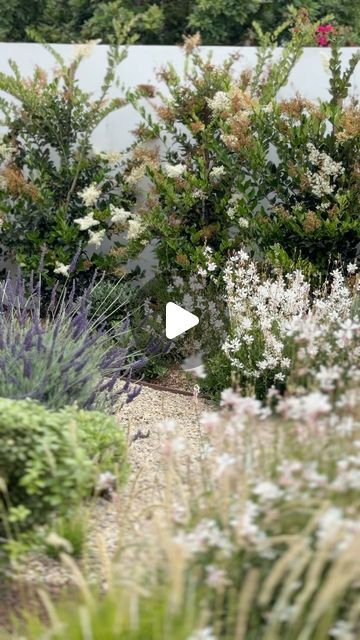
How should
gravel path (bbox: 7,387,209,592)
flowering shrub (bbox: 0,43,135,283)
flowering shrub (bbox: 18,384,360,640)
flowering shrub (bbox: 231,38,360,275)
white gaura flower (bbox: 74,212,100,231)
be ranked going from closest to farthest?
flowering shrub (bbox: 18,384,360,640), gravel path (bbox: 7,387,209,592), flowering shrub (bbox: 231,38,360,275), white gaura flower (bbox: 74,212,100,231), flowering shrub (bbox: 0,43,135,283)

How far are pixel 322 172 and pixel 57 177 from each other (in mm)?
2221

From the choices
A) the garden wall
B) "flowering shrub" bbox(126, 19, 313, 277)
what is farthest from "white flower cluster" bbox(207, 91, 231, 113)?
the garden wall

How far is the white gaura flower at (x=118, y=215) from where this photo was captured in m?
8.18

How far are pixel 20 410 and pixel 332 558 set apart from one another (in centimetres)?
162

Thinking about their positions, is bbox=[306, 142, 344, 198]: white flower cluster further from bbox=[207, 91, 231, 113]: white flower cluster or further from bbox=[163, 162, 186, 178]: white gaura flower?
bbox=[163, 162, 186, 178]: white gaura flower

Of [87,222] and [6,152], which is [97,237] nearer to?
[87,222]

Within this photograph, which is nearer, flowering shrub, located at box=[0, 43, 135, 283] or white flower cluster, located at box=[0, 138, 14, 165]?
flowering shrub, located at box=[0, 43, 135, 283]

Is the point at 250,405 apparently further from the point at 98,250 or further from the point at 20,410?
the point at 98,250

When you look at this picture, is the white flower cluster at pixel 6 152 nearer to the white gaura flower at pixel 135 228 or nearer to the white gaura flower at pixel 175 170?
the white gaura flower at pixel 135 228

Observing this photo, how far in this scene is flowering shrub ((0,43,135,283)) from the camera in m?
8.45

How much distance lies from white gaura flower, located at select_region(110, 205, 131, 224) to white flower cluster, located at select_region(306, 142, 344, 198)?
1446 mm

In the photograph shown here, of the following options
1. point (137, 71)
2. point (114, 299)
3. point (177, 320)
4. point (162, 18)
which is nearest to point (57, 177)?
point (114, 299)

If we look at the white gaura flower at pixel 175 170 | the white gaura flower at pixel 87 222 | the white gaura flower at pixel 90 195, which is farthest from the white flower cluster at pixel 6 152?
the white gaura flower at pixel 175 170

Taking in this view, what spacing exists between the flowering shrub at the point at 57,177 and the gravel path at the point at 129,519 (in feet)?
7.20
